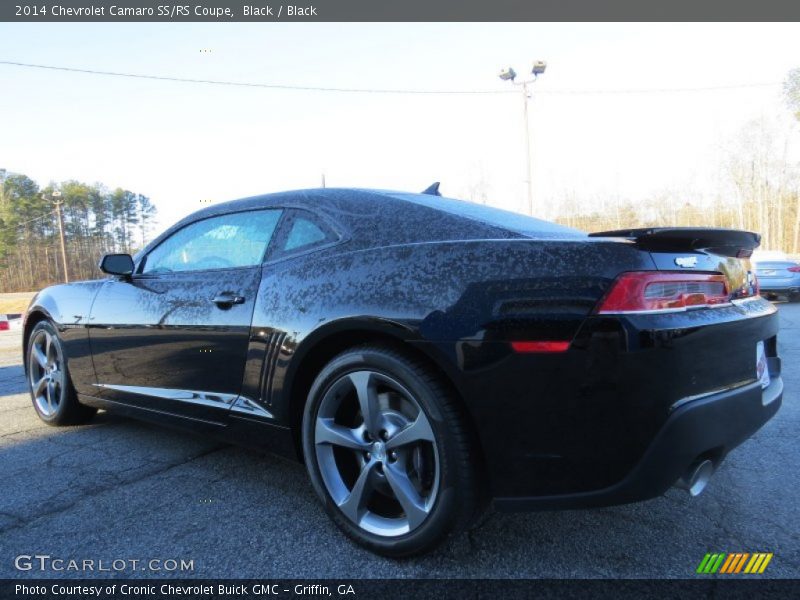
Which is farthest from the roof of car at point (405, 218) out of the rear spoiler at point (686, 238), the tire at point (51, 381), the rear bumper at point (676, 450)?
the tire at point (51, 381)

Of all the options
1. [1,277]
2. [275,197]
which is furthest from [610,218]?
[1,277]

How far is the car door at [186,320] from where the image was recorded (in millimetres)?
2455

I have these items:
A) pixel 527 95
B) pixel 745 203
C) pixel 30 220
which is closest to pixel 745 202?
pixel 745 203

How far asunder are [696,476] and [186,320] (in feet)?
7.26

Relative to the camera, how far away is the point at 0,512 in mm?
2373

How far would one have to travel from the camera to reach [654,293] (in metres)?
1.61

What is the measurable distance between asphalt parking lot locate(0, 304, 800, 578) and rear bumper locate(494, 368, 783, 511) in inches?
12.2

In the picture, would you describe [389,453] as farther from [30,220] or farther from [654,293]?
[30,220]

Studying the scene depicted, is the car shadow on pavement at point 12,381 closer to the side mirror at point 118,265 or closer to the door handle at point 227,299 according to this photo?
the side mirror at point 118,265

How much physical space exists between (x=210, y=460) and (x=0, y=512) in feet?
3.06

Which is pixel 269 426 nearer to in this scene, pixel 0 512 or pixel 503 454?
pixel 503 454

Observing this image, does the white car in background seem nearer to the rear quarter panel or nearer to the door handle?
the rear quarter panel

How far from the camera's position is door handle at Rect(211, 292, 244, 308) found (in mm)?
2422

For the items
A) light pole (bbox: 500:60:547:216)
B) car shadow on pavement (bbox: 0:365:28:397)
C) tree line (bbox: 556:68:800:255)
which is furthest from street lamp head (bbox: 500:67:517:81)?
tree line (bbox: 556:68:800:255)
